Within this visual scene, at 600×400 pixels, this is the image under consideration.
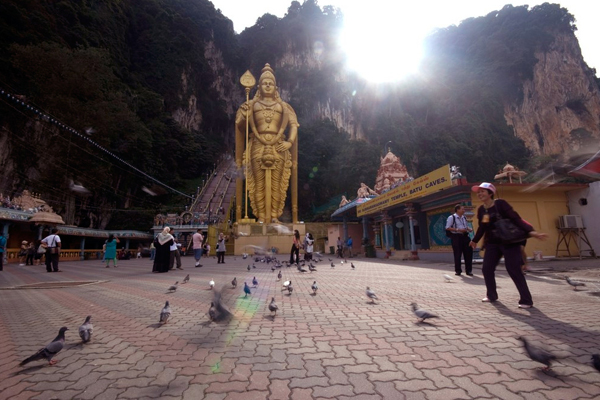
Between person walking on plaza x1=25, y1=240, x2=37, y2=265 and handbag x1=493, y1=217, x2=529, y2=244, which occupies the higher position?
handbag x1=493, y1=217, x2=529, y2=244

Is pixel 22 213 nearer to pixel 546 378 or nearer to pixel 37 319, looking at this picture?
pixel 37 319

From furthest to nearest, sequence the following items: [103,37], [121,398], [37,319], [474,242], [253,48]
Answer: [253,48] → [103,37] → [474,242] → [37,319] → [121,398]

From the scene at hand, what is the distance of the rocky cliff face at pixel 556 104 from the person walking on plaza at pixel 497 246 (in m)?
66.2

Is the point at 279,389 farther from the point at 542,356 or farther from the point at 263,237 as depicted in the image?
the point at 263,237

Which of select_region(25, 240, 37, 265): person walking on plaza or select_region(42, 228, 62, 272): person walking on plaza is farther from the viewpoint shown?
select_region(25, 240, 37, 265): person walking on plaza

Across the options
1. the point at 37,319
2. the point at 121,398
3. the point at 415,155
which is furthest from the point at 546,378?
the point at 415,155

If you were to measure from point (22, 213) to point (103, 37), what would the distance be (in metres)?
32.7

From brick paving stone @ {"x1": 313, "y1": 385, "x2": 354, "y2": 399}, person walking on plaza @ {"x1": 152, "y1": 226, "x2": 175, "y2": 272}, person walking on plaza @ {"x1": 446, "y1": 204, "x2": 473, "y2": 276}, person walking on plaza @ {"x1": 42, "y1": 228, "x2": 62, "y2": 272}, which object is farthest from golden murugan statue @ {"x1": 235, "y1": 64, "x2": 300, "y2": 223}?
brick paving stone @ {"x1": 313, "y1": 385, "x2": 354, "y2": 399}

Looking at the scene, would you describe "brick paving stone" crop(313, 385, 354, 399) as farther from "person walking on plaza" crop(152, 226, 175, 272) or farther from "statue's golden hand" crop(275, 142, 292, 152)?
"statue's golden hand" crop(275, 142, 292, 152)

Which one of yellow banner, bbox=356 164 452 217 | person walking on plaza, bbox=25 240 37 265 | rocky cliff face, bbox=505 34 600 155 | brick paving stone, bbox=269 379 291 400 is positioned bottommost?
brick paving stone, bbox=269 379 291 400

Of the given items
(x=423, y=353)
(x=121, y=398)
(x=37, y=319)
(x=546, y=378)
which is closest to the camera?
(x=121, y=398)

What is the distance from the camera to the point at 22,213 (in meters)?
18.9

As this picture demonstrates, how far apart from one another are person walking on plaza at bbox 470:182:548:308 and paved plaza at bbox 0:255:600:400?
0.81 ft

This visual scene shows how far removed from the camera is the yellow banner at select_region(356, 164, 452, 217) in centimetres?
1075
